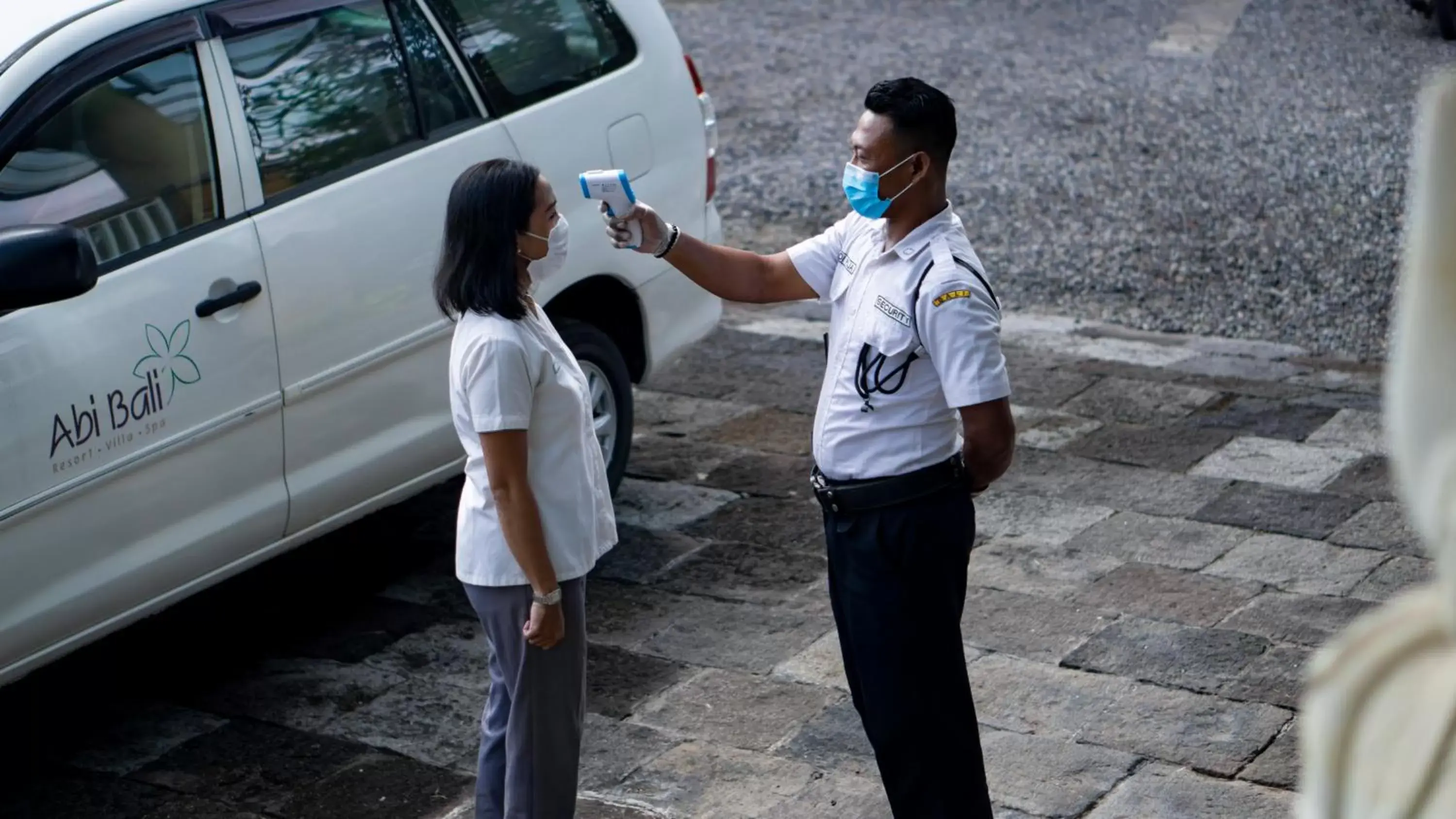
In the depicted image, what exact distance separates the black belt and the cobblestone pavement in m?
0.95

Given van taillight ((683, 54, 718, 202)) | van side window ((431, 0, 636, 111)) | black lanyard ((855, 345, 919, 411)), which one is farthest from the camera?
van taillight ((683, 54, 718, 202))

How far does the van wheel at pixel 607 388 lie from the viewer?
5.38m

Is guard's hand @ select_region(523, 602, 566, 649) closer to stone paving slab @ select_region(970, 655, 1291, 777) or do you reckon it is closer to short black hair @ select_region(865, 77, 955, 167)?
short black hair @ select_region(865, 77, 955, 167)

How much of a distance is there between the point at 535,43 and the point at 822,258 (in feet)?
6.98

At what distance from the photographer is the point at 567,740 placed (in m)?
3.52

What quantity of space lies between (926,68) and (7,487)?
10275mm

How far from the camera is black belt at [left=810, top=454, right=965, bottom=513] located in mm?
Result: 3316

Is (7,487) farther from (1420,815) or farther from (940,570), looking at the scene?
(1420,815)

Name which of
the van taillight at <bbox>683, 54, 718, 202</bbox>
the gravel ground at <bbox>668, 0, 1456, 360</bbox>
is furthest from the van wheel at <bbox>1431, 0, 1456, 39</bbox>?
the van taillight at <bbox>683, 54, 718, 202</bbox>

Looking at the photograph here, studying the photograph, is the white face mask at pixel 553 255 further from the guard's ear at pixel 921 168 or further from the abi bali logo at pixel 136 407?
the abi bali logo at pixel 136 407

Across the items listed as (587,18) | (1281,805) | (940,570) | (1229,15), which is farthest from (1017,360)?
(1229,15)

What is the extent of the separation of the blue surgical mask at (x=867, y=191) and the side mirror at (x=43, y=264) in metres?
1.73

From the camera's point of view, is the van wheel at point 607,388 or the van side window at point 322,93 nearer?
the van side window at point 322,93

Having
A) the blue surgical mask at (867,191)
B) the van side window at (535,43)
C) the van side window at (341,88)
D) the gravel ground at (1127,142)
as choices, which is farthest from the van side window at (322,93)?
the gravel ground at (1127,142)
